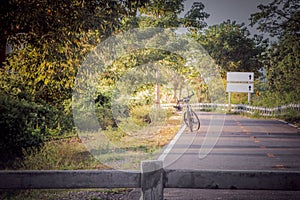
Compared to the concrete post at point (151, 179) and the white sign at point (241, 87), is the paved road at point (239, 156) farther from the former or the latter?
the concrete post at point (151, 179)

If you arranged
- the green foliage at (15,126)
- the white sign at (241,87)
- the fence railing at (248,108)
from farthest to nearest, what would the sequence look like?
1. the fence railing at (248,108)
2. the white sign at (241,87)
3. the green foliage at (15,126)

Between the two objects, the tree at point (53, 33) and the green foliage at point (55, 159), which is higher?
the tree at point (53, 33)

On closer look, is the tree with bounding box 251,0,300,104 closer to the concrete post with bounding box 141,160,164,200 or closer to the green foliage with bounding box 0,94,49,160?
the green foliage with bounding box 0,94,49,160

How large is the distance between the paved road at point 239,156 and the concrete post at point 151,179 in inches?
113

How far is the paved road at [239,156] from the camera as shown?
6473 millimetres

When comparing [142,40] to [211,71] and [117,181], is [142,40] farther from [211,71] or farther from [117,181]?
[117,181]

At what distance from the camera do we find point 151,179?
133 inches

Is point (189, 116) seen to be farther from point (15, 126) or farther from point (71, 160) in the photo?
point (15, 126)

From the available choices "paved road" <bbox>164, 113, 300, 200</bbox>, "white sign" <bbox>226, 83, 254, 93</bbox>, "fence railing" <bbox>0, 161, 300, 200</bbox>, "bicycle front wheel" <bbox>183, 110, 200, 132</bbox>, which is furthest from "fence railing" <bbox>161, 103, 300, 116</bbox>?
"fence railing" <bbox>0, 161, 300, 200</bbox>

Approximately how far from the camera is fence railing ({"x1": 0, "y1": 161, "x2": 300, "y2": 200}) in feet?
11.1

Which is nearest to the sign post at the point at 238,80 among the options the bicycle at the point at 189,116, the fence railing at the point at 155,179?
the bicycle at the point at 189,116

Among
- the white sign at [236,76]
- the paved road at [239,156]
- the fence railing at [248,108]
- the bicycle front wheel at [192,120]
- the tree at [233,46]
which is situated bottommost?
the paved road at [239,156]

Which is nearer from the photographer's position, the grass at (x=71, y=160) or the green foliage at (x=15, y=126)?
the grass at (x=71, y=160)

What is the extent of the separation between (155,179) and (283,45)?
12.4 metres
